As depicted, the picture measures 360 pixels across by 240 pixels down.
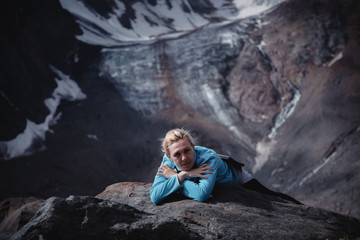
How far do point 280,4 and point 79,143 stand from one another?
14122mm

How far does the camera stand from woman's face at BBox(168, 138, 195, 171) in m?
2.75

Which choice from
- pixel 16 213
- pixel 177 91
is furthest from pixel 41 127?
pixel 16 213

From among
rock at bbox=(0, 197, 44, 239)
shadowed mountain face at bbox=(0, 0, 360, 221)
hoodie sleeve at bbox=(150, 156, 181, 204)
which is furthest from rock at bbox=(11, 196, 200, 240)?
shadowed mountain face at bbox=(0, 0, 360, 221)

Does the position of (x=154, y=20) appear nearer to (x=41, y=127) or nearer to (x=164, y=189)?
(x=41, y=127)

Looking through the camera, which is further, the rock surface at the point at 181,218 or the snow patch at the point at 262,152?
the snow patch at the point at 262,152

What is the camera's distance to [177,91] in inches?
719

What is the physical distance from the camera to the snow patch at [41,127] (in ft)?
41.9

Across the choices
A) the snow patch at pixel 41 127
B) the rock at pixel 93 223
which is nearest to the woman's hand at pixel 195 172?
the rock at pixel 93 223

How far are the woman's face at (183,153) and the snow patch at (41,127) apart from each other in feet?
39.5

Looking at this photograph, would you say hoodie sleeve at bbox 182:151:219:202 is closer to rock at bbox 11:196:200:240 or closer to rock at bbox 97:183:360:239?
rock at bbox 97:183:360:239

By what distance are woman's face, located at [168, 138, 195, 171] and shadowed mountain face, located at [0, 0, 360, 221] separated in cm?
812

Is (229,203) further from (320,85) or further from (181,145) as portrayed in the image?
(320,85)

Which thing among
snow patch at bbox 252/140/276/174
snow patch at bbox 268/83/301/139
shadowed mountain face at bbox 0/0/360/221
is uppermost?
shadowed mountain face at bbox 0/0/360/221

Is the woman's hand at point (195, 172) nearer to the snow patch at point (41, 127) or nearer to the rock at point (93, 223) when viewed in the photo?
the rock at point (93, 223)
